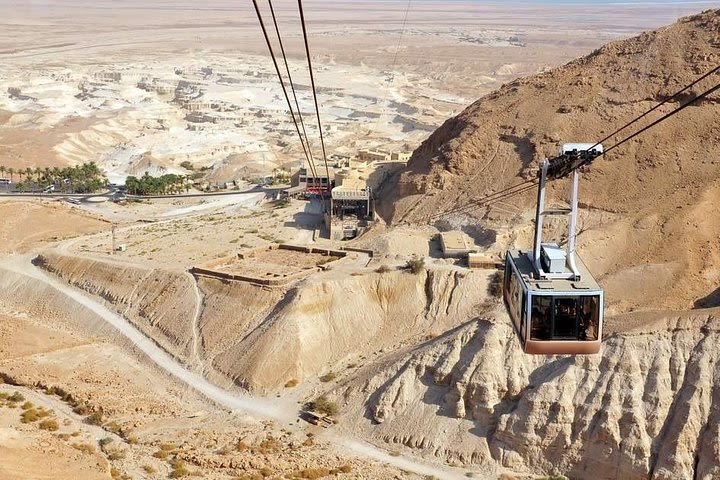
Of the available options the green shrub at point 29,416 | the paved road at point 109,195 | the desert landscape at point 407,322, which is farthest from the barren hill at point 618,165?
the paved road at point 109,195

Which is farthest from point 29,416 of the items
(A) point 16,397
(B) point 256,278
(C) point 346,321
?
(C) point 346,321

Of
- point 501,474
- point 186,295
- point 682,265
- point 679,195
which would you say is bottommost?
point 501,474

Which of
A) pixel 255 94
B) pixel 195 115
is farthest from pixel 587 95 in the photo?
pixel 255 94

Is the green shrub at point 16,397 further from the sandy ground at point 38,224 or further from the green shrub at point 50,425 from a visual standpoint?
the sandy ground at point 38,224

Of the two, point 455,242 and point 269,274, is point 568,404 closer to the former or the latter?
point 455,242

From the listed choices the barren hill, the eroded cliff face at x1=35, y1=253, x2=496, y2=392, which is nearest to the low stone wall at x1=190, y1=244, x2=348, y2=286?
the eroded cliff face at x1=35, y1=253, x2=496, y2=392

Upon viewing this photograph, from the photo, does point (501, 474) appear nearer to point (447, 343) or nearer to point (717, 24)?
point (447, 343)
